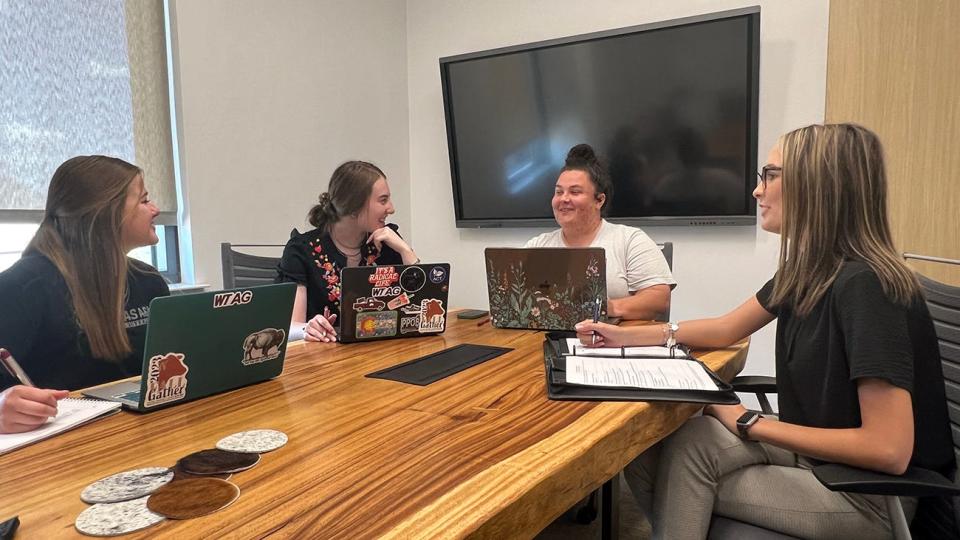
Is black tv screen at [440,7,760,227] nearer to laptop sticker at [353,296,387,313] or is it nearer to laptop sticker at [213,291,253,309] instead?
laptop sticker at [353,296,387,313]

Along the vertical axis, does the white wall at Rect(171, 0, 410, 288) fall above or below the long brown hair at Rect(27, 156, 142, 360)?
above

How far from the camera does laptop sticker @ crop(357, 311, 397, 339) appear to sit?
5.41 feet

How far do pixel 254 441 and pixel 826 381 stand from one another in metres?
0.99

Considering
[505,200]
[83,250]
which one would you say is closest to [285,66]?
[505,200]

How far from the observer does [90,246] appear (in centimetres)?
146

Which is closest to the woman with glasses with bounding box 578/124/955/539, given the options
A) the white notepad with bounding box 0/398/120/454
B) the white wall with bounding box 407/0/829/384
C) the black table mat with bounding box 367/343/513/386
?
the black table mat with bounding box 367/343/513/386

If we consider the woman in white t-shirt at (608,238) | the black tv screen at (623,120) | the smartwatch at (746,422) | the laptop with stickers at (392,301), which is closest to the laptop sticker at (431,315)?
the laptop with stickers at (392,301)

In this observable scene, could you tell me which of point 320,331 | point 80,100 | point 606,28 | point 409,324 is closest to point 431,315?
point 409,324

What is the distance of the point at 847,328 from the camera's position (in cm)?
106

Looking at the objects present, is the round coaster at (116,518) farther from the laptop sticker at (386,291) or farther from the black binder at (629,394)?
the laptop sticker at (386,291)

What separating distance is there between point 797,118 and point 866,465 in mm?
2331

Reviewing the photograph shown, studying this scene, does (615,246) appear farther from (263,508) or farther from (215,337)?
(263,508)

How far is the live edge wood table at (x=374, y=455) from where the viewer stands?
2.23ft

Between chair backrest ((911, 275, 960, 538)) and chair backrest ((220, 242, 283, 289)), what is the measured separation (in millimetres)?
2115
